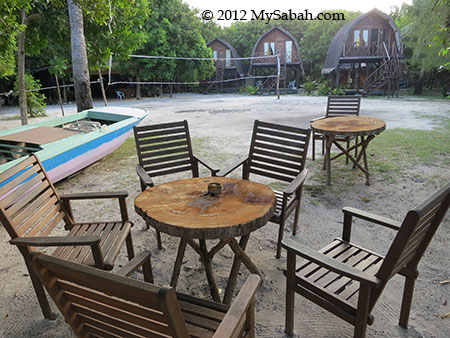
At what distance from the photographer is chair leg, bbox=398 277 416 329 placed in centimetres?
213

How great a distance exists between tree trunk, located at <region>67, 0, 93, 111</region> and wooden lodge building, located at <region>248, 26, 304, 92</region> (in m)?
22.0

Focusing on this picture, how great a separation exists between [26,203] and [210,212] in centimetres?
140

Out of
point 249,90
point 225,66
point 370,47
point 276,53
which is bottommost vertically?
point 249,90

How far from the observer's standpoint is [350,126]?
495 cm

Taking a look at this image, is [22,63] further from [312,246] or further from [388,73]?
[388,73]

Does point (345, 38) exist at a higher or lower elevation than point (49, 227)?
higher

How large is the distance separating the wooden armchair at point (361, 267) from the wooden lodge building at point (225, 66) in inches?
1186

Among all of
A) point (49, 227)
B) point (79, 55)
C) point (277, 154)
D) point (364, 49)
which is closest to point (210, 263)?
point (49, 227)

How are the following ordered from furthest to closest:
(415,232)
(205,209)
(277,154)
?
(277,154) → (205,209) → (415,232)

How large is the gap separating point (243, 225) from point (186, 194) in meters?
0.68

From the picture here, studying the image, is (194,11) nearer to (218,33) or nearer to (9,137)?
(218,33)

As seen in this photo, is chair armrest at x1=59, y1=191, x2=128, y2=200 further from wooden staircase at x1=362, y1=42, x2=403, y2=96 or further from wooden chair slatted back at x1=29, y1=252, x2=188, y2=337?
wooden staircase at x1=362, y1=42, x2=403, y2=96

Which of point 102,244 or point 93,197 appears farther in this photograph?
point 93,197

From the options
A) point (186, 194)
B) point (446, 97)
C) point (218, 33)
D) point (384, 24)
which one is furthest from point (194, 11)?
point (186, 194)
